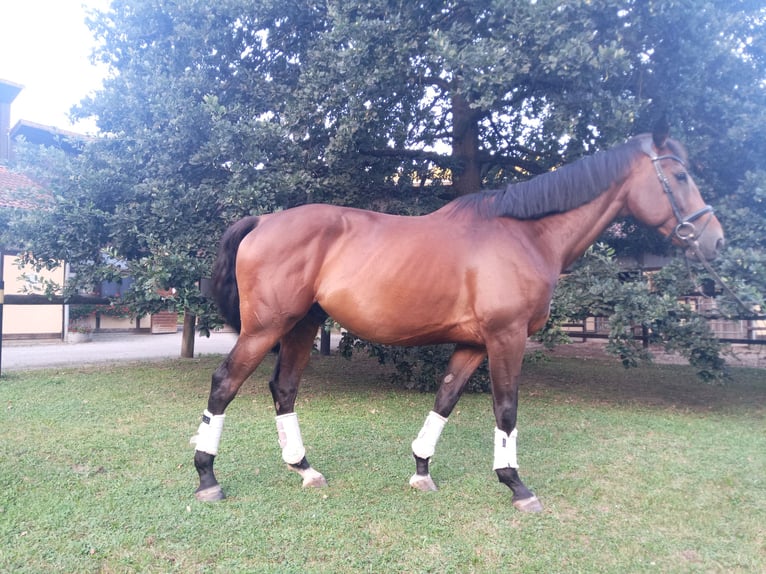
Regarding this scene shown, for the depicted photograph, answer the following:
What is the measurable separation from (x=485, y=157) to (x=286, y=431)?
5584 mm

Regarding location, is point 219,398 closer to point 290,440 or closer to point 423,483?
point 290,440

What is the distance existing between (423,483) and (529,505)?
0.73 meters

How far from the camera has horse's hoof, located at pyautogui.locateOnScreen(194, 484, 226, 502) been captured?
3.25 metres

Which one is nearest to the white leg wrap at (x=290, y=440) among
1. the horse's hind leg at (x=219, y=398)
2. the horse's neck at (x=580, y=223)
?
the horse's hind leg at (x=219, y=398)

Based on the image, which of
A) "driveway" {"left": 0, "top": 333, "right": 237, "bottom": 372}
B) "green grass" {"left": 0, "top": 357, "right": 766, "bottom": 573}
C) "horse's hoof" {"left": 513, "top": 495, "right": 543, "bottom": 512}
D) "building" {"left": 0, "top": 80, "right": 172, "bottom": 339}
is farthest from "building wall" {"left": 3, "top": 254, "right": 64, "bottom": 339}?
"horse's hoof" {"left": 513, "top": 495, "right": 543, "bottom": 512}

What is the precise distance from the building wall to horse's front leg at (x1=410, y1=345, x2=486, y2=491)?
1450 cm

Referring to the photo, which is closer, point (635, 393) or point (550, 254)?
point (550, 254)

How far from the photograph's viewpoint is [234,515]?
304 cm

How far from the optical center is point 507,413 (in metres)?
3.28

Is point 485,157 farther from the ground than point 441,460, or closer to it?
farther from the ground

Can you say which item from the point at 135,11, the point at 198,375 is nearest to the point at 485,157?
the point at 135,11

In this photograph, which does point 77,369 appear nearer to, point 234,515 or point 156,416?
point 156,416

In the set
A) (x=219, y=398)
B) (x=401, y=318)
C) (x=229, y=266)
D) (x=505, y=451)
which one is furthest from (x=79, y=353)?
(x=505, y=451)

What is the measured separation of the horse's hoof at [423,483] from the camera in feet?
11.6
